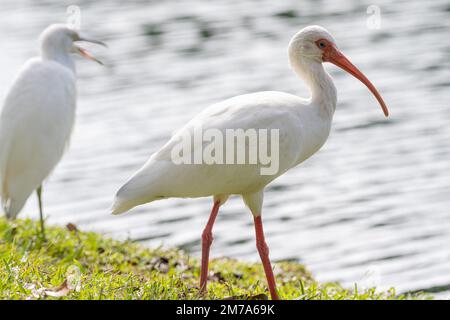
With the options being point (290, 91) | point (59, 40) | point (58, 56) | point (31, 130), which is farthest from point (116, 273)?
point (290, 91)

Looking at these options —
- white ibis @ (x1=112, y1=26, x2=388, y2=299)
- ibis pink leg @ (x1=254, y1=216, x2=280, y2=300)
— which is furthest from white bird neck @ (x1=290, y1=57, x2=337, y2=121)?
ibis pink leg @ (x1=254, y1=216, x2=280, y2=300)

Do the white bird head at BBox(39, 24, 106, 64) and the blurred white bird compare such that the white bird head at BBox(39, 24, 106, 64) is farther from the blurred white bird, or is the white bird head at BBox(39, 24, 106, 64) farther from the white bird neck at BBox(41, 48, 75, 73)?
the blurred white bird

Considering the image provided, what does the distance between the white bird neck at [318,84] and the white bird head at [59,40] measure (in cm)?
303

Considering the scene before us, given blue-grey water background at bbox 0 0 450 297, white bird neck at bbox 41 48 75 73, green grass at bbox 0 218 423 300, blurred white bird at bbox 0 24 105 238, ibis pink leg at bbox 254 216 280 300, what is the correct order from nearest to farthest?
green grass at bbox 0 218 423 300, ibis pink leg at bbox 254 216 280 300, blurred white bird at bbox 0 24 105 238, white bird neck at bbox 41 48 75 73, blue-grey water background at bbox 0 0 450 297

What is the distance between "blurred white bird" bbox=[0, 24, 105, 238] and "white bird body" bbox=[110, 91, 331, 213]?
214cm

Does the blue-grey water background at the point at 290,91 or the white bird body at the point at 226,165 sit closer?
the white bird body at the point at 226,165

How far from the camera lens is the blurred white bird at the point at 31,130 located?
24.5 feet

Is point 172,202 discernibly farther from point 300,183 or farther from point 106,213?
point 300,183

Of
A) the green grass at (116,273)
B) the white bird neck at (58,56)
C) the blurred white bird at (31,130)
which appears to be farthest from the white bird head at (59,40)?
the green grass at (116,273)

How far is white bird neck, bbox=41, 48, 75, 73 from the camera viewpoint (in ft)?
28.0

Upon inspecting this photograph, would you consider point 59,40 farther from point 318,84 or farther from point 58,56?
point 318,84

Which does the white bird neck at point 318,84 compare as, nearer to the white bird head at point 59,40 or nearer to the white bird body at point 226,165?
the white bird body at point 226,165

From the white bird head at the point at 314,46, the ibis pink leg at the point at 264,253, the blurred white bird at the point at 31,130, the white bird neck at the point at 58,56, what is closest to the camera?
the ibis pink leg at the point at 264,253
